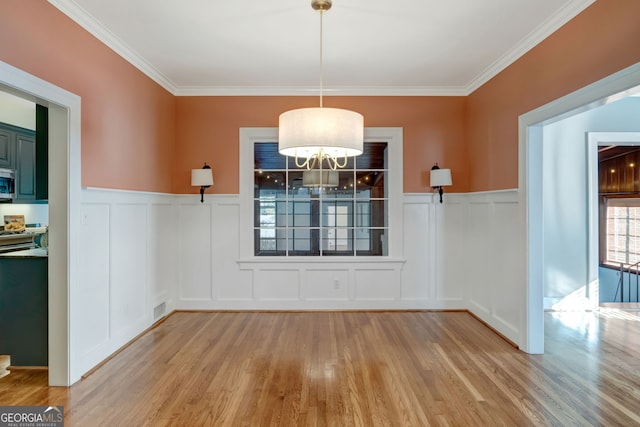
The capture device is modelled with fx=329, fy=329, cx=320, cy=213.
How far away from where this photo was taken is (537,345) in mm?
3105

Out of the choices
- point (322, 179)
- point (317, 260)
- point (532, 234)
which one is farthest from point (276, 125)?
point (532, 234)

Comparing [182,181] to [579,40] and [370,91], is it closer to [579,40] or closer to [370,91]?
[370,91]

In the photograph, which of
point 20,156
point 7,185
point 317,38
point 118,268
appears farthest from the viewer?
point 20,156

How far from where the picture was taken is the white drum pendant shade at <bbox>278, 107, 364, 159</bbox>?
2.20 metres

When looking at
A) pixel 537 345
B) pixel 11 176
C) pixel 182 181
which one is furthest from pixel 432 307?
pixel 11 176

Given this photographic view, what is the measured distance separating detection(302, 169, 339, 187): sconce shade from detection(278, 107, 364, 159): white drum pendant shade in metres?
2.07

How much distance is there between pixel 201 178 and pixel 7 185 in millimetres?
3374

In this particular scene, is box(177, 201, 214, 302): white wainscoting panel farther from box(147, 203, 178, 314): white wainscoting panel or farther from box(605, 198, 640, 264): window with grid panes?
box(605, 198, 640, 264): window with grid panes

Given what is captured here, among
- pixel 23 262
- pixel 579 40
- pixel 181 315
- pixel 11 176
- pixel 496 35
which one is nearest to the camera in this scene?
pixel 579 40

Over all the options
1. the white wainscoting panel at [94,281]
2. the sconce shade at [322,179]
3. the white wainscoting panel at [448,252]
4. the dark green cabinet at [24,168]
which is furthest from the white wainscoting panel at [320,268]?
the dark green cabinet at [24,168]

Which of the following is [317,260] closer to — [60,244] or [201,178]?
[201,178]

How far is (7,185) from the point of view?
4.99 meters

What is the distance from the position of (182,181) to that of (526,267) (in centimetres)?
410

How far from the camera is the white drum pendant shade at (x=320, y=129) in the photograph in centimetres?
220
